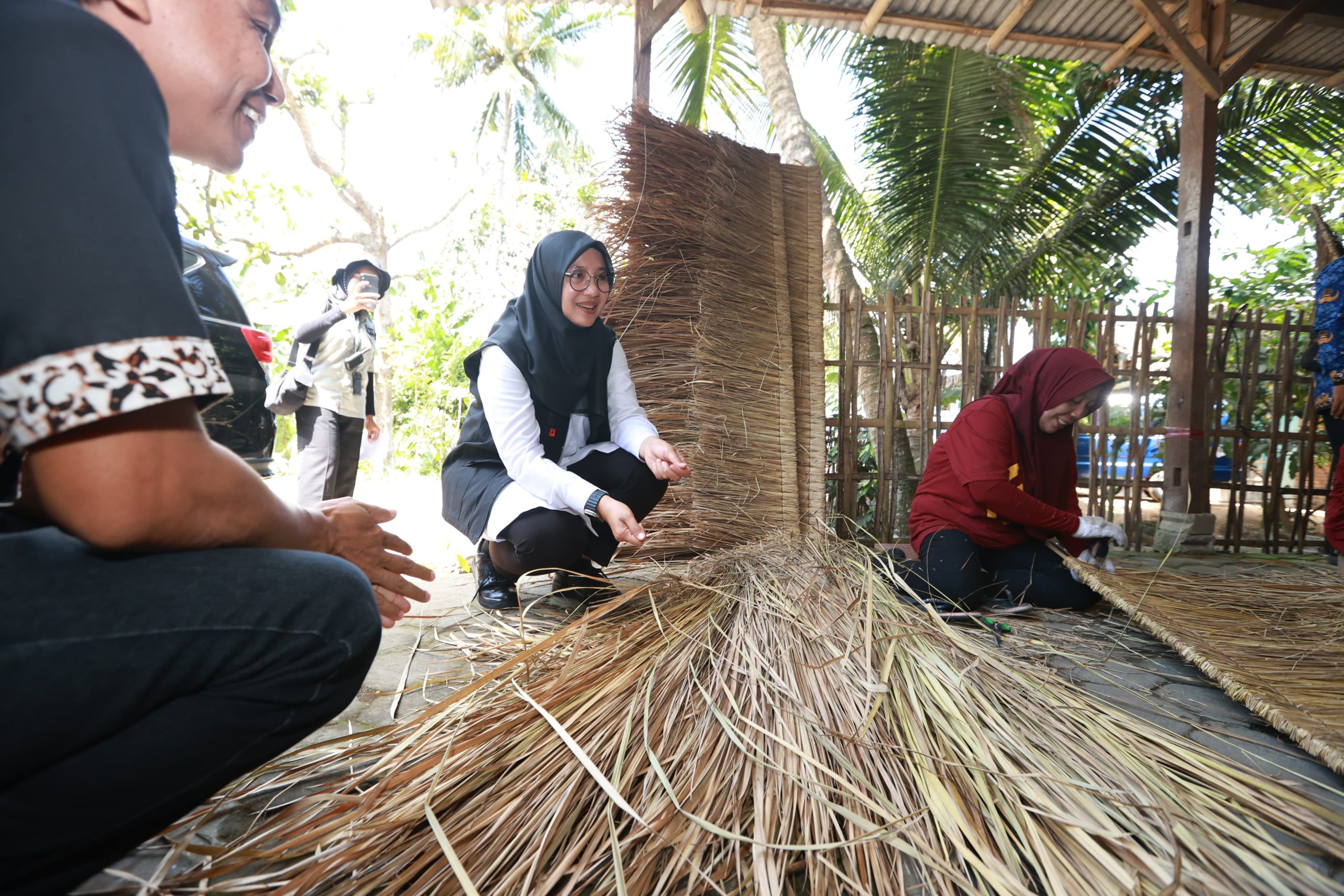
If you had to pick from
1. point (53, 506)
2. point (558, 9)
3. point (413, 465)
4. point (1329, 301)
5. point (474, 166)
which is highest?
point (558, 9)

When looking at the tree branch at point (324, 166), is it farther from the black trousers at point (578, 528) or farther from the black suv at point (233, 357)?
the black trousers at point (578, 528)

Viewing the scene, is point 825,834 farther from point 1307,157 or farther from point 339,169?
point 339,169

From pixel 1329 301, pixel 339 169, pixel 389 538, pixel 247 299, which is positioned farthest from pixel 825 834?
pixel 247 299

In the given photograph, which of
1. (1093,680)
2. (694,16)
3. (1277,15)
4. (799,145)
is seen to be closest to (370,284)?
(694,16)

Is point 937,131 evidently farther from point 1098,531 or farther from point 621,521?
point 621,521

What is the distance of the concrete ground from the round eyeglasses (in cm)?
116

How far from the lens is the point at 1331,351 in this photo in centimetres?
320

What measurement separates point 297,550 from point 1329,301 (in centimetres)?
429

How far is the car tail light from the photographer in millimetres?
3410

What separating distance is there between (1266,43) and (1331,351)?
1905 mm

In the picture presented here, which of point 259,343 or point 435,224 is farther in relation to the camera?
point 435,224

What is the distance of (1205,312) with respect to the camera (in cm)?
391

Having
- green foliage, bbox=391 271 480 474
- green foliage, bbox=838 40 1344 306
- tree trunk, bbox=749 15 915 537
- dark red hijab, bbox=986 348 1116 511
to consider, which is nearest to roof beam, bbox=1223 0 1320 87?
green foliage, bbox=838 40 1344 306

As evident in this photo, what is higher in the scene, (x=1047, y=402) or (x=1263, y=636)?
(x=1047, y=402)
